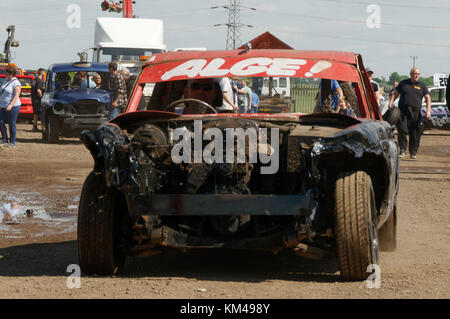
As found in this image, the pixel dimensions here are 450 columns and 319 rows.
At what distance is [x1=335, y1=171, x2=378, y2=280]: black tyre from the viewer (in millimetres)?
5496

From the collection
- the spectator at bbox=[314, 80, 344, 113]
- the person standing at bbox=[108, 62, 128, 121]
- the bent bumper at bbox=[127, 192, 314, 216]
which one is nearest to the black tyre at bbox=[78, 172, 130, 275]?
the bent bumper at bbox=[127, 192, 314, 216]

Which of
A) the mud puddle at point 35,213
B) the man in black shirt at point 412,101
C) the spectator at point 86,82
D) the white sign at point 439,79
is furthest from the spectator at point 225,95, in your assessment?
the white sign at point 439,79

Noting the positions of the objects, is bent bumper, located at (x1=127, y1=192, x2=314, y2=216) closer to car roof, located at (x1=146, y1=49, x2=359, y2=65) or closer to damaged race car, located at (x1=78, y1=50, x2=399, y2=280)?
damaged race car, located at (x1=78, y1=50, x2=399, y2=280)

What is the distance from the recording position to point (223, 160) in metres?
5.72

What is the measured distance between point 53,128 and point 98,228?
15.6m

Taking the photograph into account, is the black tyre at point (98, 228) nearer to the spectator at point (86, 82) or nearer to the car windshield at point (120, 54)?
the spectator at point (86, 82)

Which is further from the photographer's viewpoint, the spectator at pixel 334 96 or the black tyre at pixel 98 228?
the spectator at pixel 334 96

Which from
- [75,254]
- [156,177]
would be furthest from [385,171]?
[75,254]

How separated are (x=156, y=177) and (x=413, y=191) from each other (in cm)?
684

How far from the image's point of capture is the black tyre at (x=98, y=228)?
579 cm

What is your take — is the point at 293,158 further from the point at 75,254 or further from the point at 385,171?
the point at 75,254

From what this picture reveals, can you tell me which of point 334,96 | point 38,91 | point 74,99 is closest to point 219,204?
point 334,96

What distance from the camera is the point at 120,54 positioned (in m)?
25.7

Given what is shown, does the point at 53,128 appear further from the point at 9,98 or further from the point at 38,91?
the point at 38,91
